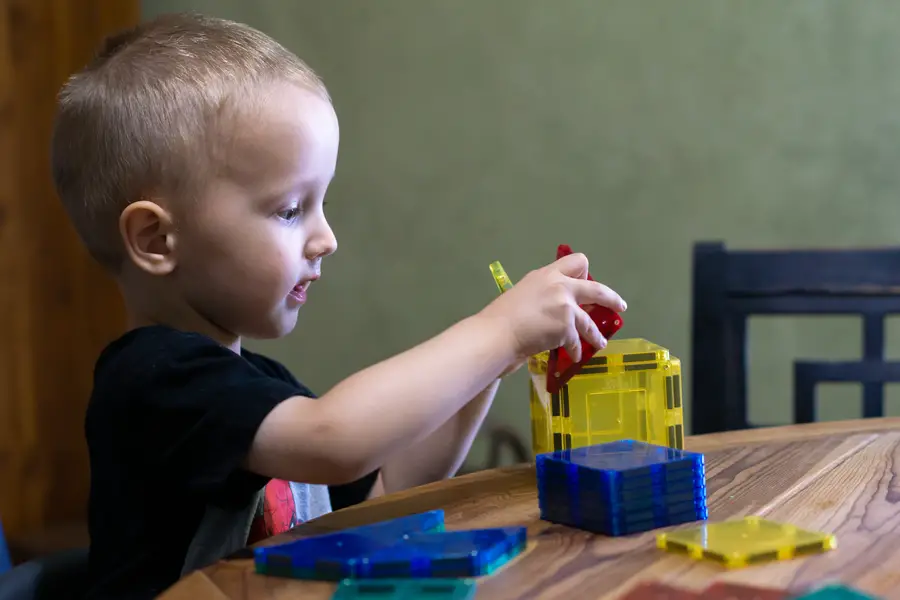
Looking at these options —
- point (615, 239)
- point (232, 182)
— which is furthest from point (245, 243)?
point (615, 239)

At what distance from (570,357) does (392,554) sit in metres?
0.25

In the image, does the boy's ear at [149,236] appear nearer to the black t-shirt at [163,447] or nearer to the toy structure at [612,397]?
the black t-shirt at [163,447]

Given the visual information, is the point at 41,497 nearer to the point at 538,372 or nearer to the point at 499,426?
the point at 499,426

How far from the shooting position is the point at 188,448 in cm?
67

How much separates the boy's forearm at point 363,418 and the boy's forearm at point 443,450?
10.0 inches

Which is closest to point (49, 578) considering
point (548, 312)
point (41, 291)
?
point (548, 312)

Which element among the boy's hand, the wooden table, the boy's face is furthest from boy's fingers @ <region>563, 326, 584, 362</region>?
the boy's face

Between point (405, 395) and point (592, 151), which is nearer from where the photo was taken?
point (405, 395)

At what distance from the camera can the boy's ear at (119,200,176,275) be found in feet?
2.58

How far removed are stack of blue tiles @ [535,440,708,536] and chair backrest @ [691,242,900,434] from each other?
0.64 m

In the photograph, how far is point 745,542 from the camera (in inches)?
22.2

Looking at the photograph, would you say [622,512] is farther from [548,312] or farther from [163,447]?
[163,447]

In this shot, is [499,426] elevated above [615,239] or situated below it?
below

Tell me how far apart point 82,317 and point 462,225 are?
0.89 metres
